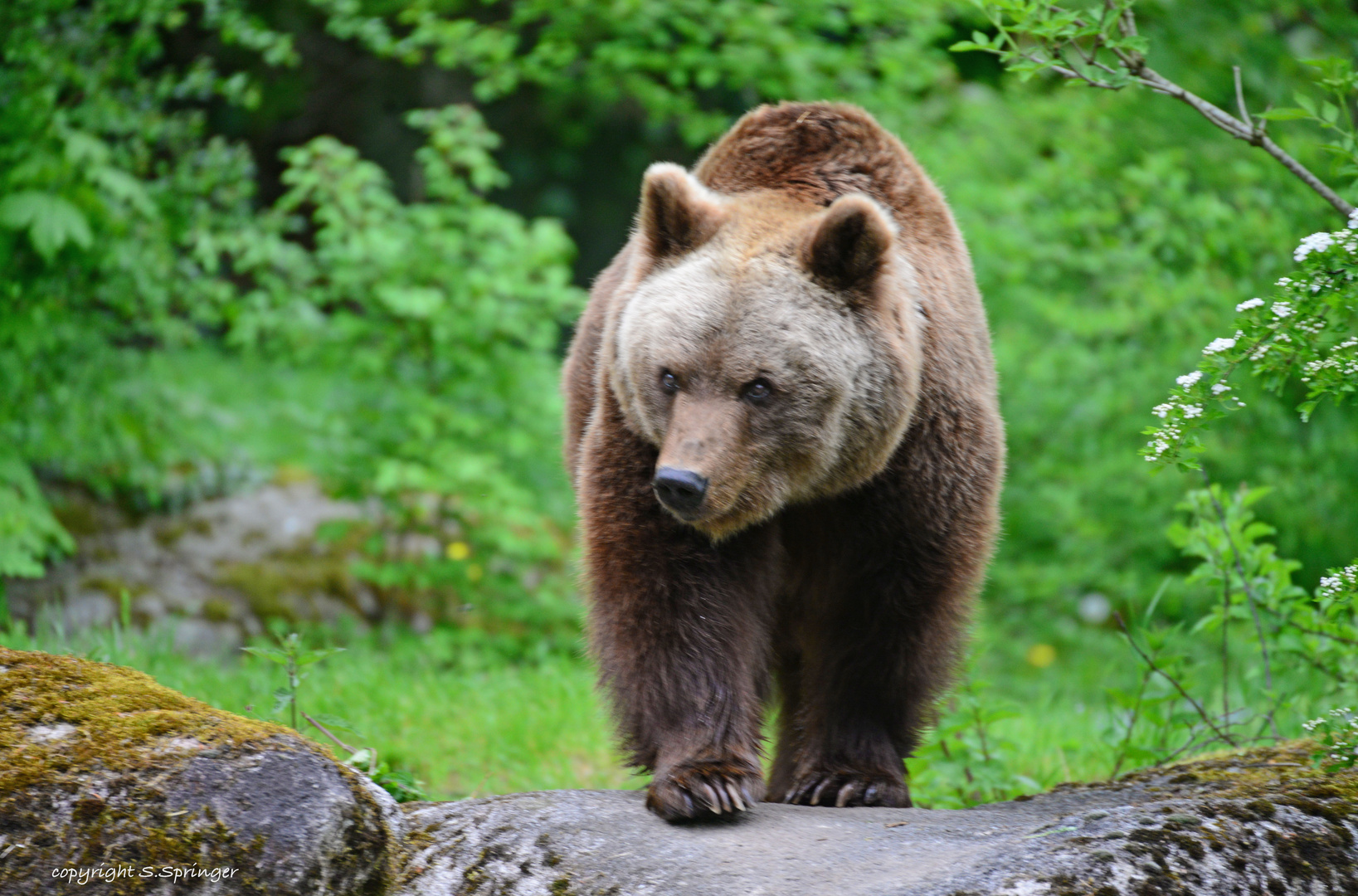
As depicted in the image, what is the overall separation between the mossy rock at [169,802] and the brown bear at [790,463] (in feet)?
2.86

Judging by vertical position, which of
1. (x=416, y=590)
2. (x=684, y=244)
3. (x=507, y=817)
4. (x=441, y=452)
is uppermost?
(x=684, y=244)

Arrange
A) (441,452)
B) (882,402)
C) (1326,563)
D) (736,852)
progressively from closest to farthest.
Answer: (736,852), (882,402), (1326,563), (441,452)

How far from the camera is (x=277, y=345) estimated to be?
23.0 feet

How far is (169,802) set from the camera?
97.3 inches

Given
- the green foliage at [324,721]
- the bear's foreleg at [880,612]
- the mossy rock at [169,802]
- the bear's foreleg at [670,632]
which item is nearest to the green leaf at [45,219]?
the green foliage at [324,721]

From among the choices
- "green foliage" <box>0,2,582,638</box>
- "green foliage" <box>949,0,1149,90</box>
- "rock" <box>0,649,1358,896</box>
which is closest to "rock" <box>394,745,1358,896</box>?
"rock" <box>0,649,1358,896</box>

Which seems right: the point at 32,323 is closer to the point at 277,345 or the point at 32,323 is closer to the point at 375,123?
the point at 277,345

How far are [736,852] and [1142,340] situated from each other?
18.9ft

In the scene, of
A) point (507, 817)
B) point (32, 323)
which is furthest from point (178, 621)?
point (507, 817)

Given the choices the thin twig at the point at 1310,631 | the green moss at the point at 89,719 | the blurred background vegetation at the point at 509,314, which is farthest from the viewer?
the blurred background vegetation at the point at 509,314

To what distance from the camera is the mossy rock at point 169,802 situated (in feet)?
7.84

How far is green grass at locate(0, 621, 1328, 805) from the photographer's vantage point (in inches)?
170

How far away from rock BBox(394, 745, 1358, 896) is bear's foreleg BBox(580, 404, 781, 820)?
180 mm

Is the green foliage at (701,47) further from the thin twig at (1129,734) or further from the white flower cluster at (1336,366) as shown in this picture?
the white flower cluster at (1336,366)
